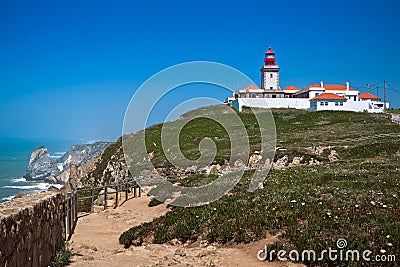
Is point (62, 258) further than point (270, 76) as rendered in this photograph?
No

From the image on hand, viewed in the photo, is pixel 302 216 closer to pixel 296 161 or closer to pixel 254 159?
pixel 296 161

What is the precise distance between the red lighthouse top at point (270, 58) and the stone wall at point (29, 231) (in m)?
89.8

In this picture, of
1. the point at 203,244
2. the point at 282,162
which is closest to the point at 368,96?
the point at 282,162

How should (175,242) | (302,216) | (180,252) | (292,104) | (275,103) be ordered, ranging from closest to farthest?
(180,252) → (302,216) → (175,242) → (292,104) → (275,103)

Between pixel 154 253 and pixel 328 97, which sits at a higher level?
pixel 328 97

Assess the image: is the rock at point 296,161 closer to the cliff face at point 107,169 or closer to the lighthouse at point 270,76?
the cliff face at point 107,169

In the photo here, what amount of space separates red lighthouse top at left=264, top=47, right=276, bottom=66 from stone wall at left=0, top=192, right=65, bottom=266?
89806 millimetres

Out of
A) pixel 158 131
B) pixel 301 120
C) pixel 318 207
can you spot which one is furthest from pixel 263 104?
pixel 318 207

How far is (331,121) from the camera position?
6838cm

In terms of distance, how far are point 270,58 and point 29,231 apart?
93795 mm

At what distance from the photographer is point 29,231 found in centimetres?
795

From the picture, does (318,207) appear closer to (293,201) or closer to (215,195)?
(293,201)

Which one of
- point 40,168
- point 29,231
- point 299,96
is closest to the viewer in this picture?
point 29,231

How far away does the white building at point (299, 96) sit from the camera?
267 feet
